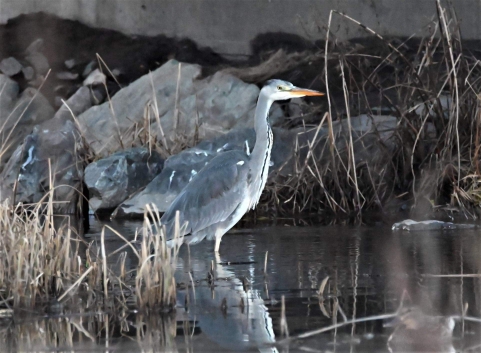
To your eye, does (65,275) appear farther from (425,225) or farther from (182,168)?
(182,168)

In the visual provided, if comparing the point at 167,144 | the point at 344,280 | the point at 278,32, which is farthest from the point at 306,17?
the point at 344,280

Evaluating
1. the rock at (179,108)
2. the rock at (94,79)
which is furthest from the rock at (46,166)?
the rock at (94,79)

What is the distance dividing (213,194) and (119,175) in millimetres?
2799

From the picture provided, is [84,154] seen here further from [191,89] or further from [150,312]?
[150,312]

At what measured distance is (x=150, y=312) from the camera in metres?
4.52

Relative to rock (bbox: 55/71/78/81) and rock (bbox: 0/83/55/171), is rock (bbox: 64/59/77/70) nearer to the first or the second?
rock (bbox: 55/71/78/81)

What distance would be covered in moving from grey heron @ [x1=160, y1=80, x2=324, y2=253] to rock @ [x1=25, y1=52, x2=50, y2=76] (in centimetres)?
659

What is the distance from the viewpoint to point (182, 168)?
9266 mm

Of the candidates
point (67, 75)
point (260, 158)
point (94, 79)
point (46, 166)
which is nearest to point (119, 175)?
point (46, 166)

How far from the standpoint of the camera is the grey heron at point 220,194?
700 cm

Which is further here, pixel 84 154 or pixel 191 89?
pixel 191 89

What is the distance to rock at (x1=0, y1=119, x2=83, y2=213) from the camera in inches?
399

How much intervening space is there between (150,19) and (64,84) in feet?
5.05

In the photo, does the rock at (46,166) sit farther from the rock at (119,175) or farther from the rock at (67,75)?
the rock at (67,75)
